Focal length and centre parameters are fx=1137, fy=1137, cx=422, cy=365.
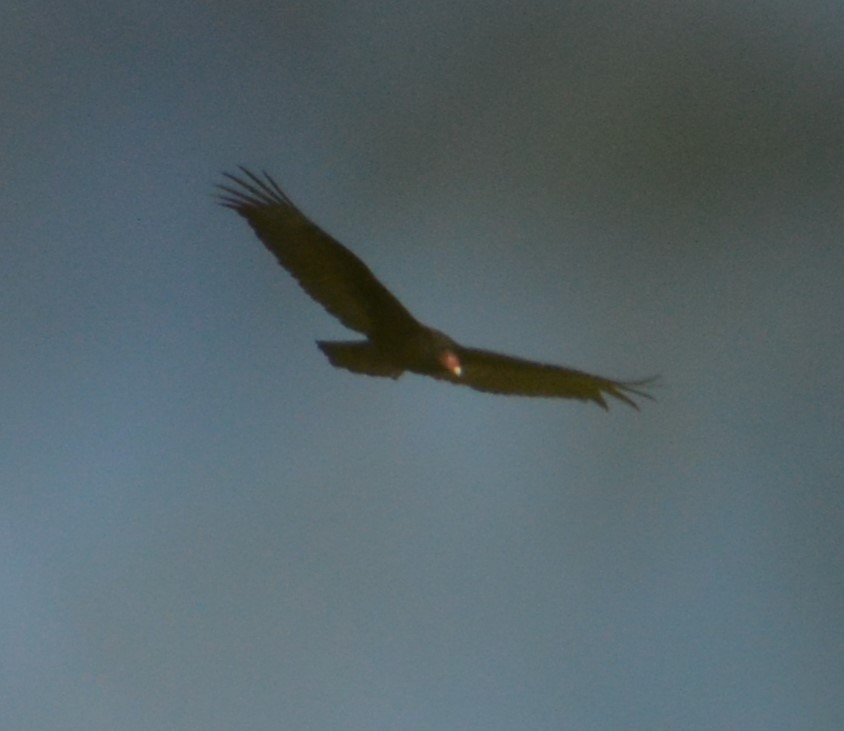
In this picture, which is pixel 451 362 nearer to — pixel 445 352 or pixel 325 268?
pixel 445 352

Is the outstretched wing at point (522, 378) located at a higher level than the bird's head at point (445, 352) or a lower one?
higher

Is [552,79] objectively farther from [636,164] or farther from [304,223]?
[304,223]

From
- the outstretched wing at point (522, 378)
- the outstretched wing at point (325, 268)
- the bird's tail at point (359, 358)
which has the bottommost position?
the bird's tail at point (359, 358)

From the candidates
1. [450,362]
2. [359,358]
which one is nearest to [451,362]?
[450,362]

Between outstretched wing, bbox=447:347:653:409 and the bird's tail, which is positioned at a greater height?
outstretched wing, bbox=447:347:653:409

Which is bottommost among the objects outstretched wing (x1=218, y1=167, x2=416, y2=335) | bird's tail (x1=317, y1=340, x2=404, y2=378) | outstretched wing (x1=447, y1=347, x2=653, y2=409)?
bird's tail (x1=317, y1=340, x2=404, y2=378)

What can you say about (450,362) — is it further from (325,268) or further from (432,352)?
(325,268)
